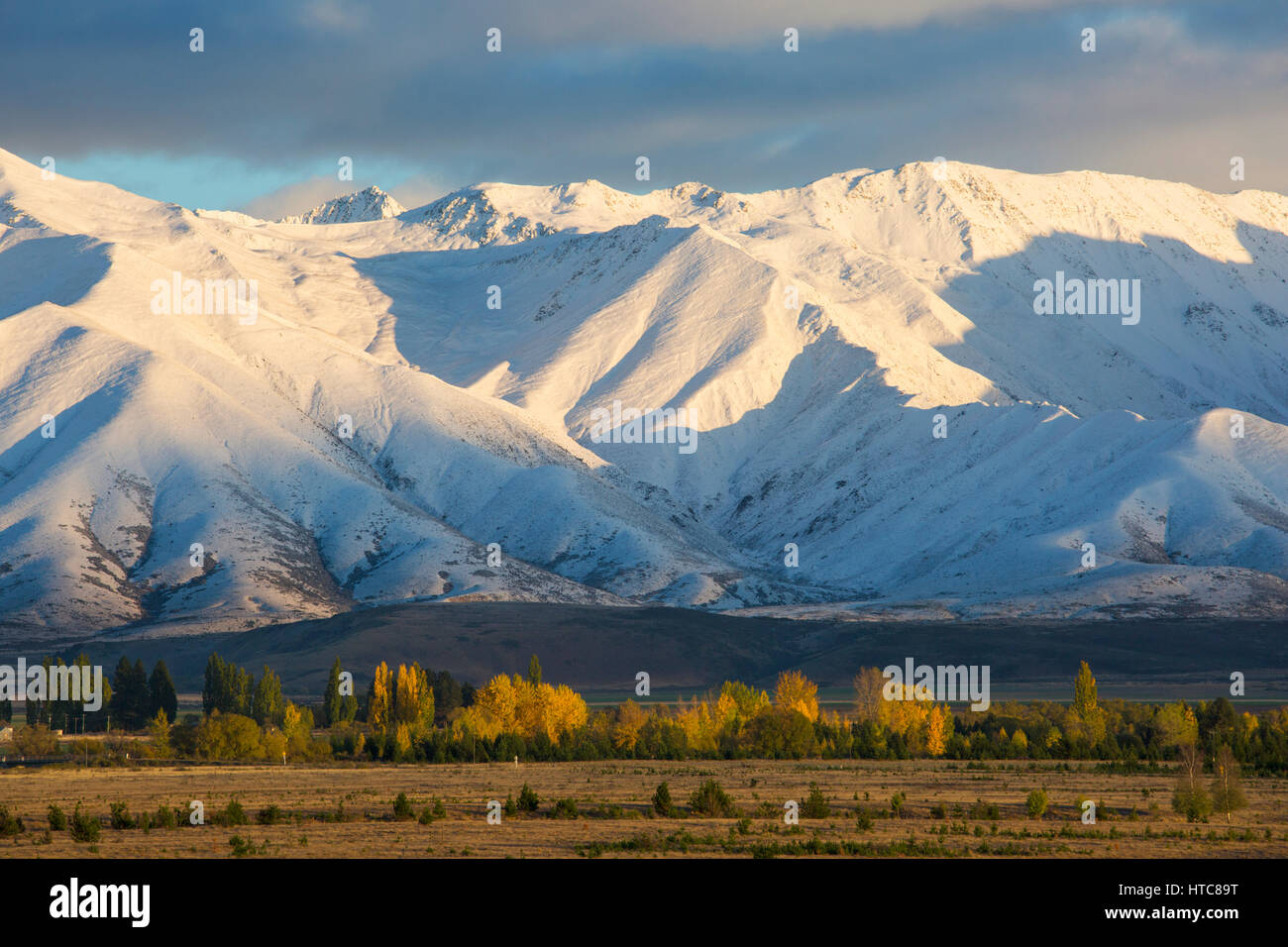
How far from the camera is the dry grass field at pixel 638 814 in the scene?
162ft

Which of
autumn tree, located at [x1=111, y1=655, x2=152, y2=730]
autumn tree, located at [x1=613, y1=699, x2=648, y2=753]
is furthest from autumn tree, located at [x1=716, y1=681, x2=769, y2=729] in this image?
autumn tree, located at [x1=111, y1=655, x2=152, y2=730]

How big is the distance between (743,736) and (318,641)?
9420cm

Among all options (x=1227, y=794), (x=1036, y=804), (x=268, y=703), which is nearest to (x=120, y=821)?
(x=1036, y=804)

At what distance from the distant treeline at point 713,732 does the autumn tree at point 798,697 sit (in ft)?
0.62

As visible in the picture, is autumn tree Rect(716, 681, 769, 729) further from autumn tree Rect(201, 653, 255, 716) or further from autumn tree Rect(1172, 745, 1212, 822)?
autumn tree Rect(1172, 745, 1212, 822)

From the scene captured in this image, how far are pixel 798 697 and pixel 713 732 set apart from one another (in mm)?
10752

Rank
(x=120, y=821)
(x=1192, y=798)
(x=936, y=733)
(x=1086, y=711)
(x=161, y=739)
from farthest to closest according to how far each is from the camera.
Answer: (x=1086, y=711)
(x=161, y=739)
(x=936, y=733)
(x=1192, y=798)
(x=120, y=821)

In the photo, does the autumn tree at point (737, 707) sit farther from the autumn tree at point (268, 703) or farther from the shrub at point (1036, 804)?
the shrub at point (1036, 804)

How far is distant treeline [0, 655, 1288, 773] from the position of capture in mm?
106188

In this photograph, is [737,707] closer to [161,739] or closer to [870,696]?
[870,696]

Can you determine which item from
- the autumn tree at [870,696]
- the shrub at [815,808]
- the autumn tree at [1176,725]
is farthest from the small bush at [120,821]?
the autumn tree at [1176,725]

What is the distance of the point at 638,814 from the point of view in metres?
62.1

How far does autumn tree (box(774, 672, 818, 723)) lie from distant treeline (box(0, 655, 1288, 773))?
0.62 feet

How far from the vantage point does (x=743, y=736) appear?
11412 cm
